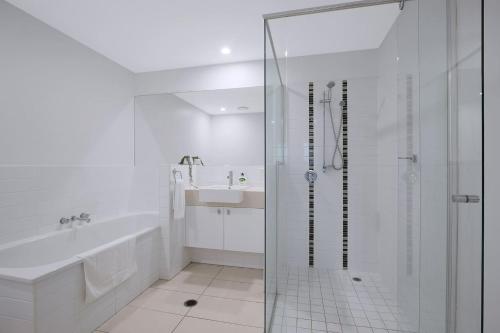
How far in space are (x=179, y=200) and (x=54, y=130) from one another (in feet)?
4.14

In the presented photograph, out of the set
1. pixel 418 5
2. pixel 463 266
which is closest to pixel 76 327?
pixel 463 266

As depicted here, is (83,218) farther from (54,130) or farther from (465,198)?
(465,198)

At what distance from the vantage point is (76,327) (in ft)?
5.00

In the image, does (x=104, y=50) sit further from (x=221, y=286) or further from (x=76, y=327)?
(x=221, y=286)

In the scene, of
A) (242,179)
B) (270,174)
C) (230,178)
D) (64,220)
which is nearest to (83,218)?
(64,220)

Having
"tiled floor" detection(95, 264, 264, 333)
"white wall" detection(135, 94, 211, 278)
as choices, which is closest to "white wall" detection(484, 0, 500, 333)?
"tiled floor" detection(95, 264, 264, 333)

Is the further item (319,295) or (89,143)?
(89,143)

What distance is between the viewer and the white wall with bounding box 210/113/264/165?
2.77 metres

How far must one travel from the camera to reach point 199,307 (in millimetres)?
1961

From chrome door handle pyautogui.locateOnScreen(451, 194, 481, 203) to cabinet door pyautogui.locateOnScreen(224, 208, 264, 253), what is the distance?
1.76 meters

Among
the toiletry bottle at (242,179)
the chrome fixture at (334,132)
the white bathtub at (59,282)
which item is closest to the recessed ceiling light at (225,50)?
the chrome fixture at (334,132)

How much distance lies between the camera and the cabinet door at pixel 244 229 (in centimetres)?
252

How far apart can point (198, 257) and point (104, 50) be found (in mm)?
2550

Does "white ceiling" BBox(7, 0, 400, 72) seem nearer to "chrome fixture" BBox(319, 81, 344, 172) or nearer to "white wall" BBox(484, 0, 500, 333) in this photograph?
"chrome fixture" BBox(319, 81, 344, 172)
